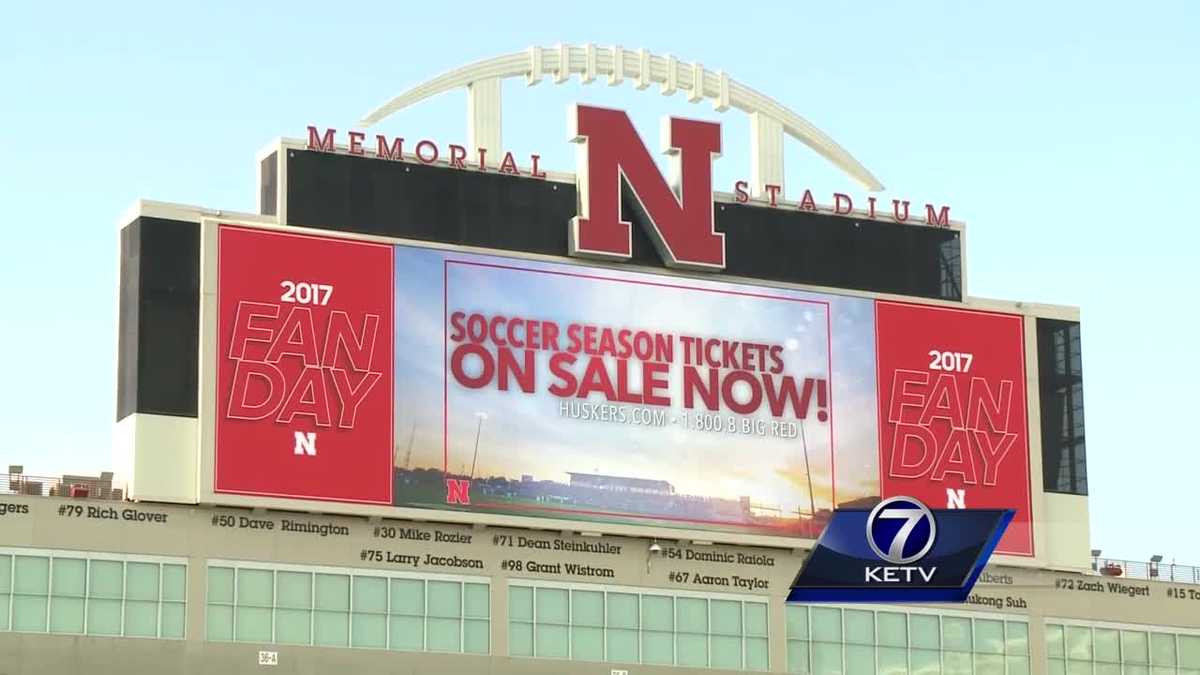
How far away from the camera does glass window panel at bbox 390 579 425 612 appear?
83750mm

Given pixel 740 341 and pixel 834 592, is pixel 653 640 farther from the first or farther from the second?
pixel 834 592

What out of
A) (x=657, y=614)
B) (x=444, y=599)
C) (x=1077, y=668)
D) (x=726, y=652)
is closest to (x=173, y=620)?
(x=444, y=599)

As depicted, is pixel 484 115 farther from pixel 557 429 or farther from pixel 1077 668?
pixel 1077 668

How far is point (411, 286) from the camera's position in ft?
280

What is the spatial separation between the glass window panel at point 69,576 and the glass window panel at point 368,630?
8.35 m

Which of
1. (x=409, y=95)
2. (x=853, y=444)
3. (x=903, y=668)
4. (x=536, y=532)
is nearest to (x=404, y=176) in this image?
(x=409, y=95)

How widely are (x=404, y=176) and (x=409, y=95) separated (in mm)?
3054

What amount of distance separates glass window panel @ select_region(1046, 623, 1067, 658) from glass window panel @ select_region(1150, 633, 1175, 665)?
382 centimetres

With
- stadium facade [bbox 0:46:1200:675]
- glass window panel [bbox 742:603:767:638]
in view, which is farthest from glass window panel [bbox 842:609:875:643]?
glass window panel [bbox 742:603:767:638]

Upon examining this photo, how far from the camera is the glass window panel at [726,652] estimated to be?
87812mm

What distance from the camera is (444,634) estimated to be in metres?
84.2

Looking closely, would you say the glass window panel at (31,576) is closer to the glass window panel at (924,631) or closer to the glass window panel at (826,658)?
the glass window panel at (826,658)

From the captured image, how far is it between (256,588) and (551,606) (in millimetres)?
9725

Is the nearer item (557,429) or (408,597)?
(408,597)
